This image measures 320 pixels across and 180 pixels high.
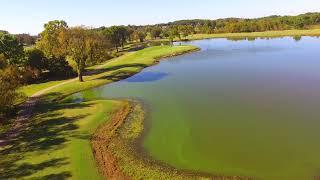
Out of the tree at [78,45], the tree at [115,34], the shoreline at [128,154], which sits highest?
the tree at [115,34]

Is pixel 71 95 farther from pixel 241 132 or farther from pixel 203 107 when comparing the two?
pixel 241 132

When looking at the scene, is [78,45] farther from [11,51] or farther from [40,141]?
[40,141]

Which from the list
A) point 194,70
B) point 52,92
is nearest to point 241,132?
point 52,92

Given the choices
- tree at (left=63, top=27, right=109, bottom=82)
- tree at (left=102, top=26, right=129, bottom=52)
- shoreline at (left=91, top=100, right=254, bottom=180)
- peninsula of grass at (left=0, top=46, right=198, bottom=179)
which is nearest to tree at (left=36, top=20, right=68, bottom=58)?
tree at (left=63, top=27, right=109, bottom=82)

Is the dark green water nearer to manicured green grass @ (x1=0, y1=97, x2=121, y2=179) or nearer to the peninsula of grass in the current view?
the peninsula of grass

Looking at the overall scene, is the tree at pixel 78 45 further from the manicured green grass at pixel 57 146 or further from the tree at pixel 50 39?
the manicured green grass at pixel 57 146

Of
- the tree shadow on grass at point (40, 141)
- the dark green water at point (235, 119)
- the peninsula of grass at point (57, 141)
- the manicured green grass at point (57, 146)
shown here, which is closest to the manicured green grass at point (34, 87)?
the peninsula of grass at point (57, 141)

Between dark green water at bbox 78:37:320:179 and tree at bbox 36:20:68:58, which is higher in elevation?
tree at bbox 36:20:68:58
